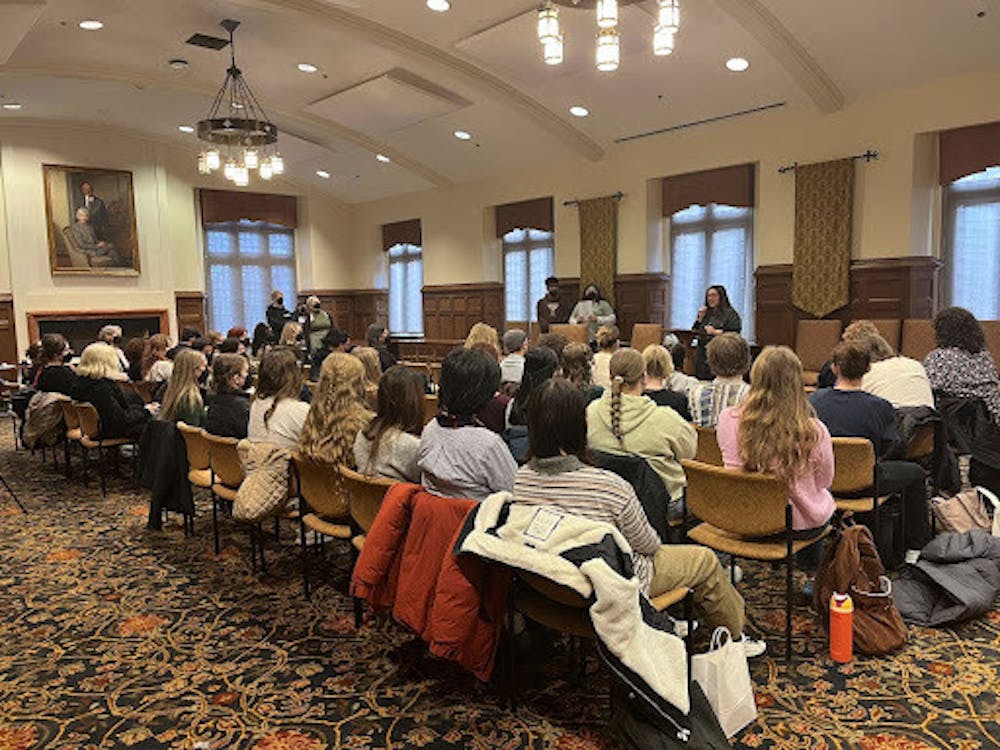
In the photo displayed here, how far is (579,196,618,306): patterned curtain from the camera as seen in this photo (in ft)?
37.7

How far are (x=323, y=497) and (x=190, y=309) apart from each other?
12.4 meters

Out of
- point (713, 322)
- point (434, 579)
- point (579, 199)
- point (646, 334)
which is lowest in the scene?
point (434, 579)

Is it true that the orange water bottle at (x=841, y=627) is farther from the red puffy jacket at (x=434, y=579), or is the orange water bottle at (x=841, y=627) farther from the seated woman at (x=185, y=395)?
the seated woman at (x=185, y=395)

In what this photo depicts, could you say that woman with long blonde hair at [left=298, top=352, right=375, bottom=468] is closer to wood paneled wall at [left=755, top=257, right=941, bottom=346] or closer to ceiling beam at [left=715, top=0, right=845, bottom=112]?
ceiling beam at [left=715, top=0, right=845, bottom=112]

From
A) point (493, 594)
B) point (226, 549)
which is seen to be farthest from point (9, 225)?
point (493, 594)

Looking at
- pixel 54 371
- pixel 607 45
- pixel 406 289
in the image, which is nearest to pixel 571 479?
pixel 607 45

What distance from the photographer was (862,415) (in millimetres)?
3543

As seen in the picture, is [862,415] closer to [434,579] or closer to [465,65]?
[434,579]

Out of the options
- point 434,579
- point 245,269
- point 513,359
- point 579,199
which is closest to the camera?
point 434,579

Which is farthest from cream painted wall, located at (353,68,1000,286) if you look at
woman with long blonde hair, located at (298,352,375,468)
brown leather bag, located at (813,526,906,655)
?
woman with long blonde hair, located at (298,352,375,468)

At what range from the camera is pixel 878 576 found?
3.01 meters

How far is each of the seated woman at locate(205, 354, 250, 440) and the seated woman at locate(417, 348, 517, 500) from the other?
1861mm

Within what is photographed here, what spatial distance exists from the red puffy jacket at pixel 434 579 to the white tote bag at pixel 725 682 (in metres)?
0.67

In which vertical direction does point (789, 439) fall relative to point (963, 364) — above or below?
below
